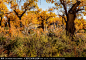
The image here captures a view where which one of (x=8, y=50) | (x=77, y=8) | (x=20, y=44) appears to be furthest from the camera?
(x=77, y=8)

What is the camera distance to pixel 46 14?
20.3m

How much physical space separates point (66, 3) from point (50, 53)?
570cm

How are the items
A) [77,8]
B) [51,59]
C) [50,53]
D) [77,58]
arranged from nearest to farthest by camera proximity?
1. [51,59]
2. [77,58]
3. [50,53]
4. [77,8]

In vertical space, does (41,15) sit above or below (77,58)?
above

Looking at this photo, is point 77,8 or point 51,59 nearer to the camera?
point 51,59

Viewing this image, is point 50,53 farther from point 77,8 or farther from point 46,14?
point 46,14

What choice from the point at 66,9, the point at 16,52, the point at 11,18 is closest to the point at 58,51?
the point at 16,52

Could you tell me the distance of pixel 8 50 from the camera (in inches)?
143

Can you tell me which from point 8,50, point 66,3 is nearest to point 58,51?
point 8,50

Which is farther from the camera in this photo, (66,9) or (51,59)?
(66,9)

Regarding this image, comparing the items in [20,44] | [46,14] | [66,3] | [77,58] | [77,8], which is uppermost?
[46,14]

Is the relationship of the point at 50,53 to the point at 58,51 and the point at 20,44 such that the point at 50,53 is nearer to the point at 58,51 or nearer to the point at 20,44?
the point at 58,51

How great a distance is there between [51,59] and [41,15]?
60.7 ft

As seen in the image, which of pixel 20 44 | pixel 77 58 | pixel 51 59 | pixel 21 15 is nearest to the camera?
pixel 51 59
